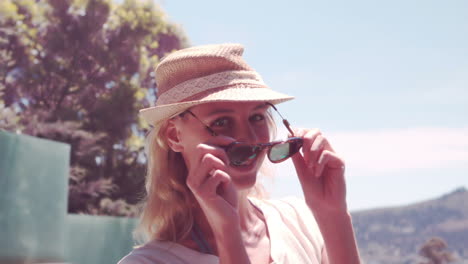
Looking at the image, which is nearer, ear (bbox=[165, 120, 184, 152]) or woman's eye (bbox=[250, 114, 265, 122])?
woman's eye (bbox=[250, 114, 265, 122])

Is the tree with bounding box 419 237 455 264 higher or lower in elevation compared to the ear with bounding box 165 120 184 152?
lower

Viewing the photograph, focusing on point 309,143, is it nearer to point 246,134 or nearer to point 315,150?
point 315,150

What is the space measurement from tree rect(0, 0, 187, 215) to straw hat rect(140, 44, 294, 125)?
41.5 feet

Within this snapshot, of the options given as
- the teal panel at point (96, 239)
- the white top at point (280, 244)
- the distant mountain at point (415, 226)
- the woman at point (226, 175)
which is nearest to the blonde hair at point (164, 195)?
the woman at point (226, 175)

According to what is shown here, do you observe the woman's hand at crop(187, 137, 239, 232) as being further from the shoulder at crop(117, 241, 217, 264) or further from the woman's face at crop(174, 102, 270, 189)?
the shoulder at crop(117, 241, 217, 264)

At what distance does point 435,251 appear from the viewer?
36.4m

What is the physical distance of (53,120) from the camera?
47.9 feet

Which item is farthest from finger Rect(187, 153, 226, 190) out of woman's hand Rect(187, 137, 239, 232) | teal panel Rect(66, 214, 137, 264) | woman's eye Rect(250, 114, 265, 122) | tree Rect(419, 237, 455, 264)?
tree Rect(419, 237, 455, 264)

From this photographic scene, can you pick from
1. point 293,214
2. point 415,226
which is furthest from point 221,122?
point 415,226

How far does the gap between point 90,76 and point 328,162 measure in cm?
1594

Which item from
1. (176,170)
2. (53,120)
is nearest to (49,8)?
(53,120)

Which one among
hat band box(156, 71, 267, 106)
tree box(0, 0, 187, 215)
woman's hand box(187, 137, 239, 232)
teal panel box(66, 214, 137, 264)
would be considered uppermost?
tree box(0, 0, 187, 215)

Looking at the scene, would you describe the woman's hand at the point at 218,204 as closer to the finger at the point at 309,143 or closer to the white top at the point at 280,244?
the finger at the point at 309,143

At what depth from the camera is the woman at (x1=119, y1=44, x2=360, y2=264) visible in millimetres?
1539
